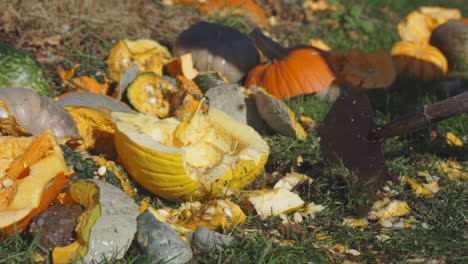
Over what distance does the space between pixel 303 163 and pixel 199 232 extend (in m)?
1.37

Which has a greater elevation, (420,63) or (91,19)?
(91,19)

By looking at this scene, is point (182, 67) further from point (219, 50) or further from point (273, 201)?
point (273, 201)

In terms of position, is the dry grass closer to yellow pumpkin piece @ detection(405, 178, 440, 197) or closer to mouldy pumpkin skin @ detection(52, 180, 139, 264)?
mouldy pumpkin skin @ detection(52, 180, 139, 264)

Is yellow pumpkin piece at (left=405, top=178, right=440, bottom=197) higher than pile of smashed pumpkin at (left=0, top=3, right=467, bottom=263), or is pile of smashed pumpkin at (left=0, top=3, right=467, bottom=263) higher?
pile of smashed pumpkin at (left=0, top=3, right=467, bottom=263)

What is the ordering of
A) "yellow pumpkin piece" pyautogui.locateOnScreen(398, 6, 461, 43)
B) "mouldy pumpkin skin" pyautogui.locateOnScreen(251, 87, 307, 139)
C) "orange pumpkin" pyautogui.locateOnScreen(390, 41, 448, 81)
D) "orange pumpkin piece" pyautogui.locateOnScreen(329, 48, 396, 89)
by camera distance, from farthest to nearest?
"yellow pumpkin piece" pyautogui.locateOnScreen(398, 6, 461, 43) → "orange pumpkin" pyautogui.locateOnScreen(390, 41, 448, 81) → "orange pumpkin piece" pyautogui.locateOnScreen(329, 48, 396, 89) → "mouldy pumpkin skin" pyautogui.locateOnScreen(251, 87, 307, 139)

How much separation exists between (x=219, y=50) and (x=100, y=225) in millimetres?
2887

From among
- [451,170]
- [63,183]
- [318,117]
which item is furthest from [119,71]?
[451,170]

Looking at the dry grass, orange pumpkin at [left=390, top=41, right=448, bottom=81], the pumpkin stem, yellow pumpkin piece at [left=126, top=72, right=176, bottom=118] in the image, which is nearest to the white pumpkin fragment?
yellow pumpkin piece at [left=126, top=72, right=176, bottom=118]

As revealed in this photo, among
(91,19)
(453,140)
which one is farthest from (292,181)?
(91,19)

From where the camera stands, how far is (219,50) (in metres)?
5.24

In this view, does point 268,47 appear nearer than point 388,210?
No

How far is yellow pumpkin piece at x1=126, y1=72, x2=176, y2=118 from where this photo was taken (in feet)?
14.3

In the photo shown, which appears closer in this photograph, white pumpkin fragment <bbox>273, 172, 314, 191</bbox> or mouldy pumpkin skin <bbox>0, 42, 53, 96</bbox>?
white pumpkin fragment <bbox>273, 172, 314, 191</bbox>

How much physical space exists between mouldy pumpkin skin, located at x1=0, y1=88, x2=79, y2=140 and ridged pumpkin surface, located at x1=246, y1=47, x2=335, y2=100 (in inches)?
76.9
